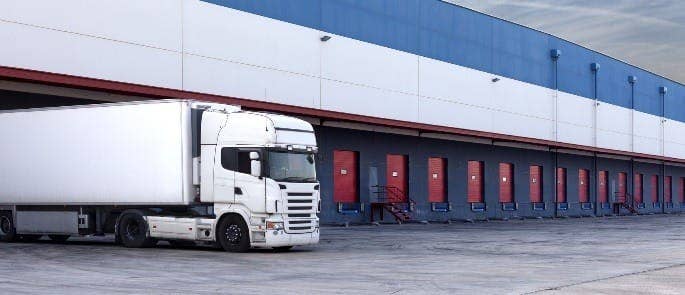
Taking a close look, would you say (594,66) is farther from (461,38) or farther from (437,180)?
(437,180)

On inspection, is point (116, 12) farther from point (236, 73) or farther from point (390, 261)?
point (390, 261)

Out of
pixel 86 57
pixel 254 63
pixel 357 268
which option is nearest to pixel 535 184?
pixel 254 63

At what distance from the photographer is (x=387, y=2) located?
41406mm

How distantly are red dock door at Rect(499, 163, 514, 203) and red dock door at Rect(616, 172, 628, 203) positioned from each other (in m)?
16.6

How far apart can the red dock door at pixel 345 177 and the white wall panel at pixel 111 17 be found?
34.6 feet

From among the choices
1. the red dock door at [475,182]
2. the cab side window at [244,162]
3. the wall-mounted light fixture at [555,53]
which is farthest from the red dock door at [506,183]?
the cab side window at [244,162]

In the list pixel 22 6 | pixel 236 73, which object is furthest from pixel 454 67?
pixel 22 6

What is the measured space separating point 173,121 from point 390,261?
6027mm

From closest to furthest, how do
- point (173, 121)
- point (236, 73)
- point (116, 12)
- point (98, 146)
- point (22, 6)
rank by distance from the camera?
point (173, 121), point (98, 146), point (22, 6), point (116, 12), point (236, 73)

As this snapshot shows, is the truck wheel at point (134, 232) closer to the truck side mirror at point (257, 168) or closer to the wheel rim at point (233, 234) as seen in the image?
the wheel rim at point (233, 234)

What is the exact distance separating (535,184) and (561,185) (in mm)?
3817

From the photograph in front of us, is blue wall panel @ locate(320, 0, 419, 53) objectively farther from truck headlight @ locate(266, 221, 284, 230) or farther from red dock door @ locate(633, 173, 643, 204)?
red dock door @ locate(633, 173, 643, 204)

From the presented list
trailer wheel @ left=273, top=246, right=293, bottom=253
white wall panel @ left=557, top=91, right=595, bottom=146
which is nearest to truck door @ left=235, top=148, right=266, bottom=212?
trailer wheel @ left=273, top=246, right=293, bottom=253

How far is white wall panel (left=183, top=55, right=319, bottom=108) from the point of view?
31.2 m
